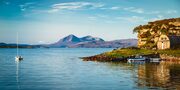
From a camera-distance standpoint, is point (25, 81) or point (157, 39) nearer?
point (25, 81)

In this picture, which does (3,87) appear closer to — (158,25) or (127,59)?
(127,59)

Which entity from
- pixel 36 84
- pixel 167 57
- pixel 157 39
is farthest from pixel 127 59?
pixel 36 84

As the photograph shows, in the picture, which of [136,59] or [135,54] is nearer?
[136,59]

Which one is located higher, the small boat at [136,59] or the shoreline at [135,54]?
the shoreline at [135,54]

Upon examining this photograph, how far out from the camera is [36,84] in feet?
195

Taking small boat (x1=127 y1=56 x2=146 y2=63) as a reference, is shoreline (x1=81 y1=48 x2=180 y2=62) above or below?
→ above

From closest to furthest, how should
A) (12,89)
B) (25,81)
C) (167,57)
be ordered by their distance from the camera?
(12,89) < (25,81) < (167,57)

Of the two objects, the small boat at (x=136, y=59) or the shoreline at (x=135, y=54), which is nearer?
the small boat at (x=136, y=59)

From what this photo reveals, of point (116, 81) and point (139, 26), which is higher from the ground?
point (139, 26)

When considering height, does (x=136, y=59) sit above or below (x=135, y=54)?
below

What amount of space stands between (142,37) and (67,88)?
3701 inches

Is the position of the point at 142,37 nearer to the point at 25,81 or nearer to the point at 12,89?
the point at 25,81

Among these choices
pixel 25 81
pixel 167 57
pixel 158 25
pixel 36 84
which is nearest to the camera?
pixel 36 84

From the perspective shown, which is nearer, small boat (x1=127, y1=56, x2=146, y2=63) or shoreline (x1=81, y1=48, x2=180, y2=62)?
small boat (x1=127, y1=56, x2=146, y2=63)
